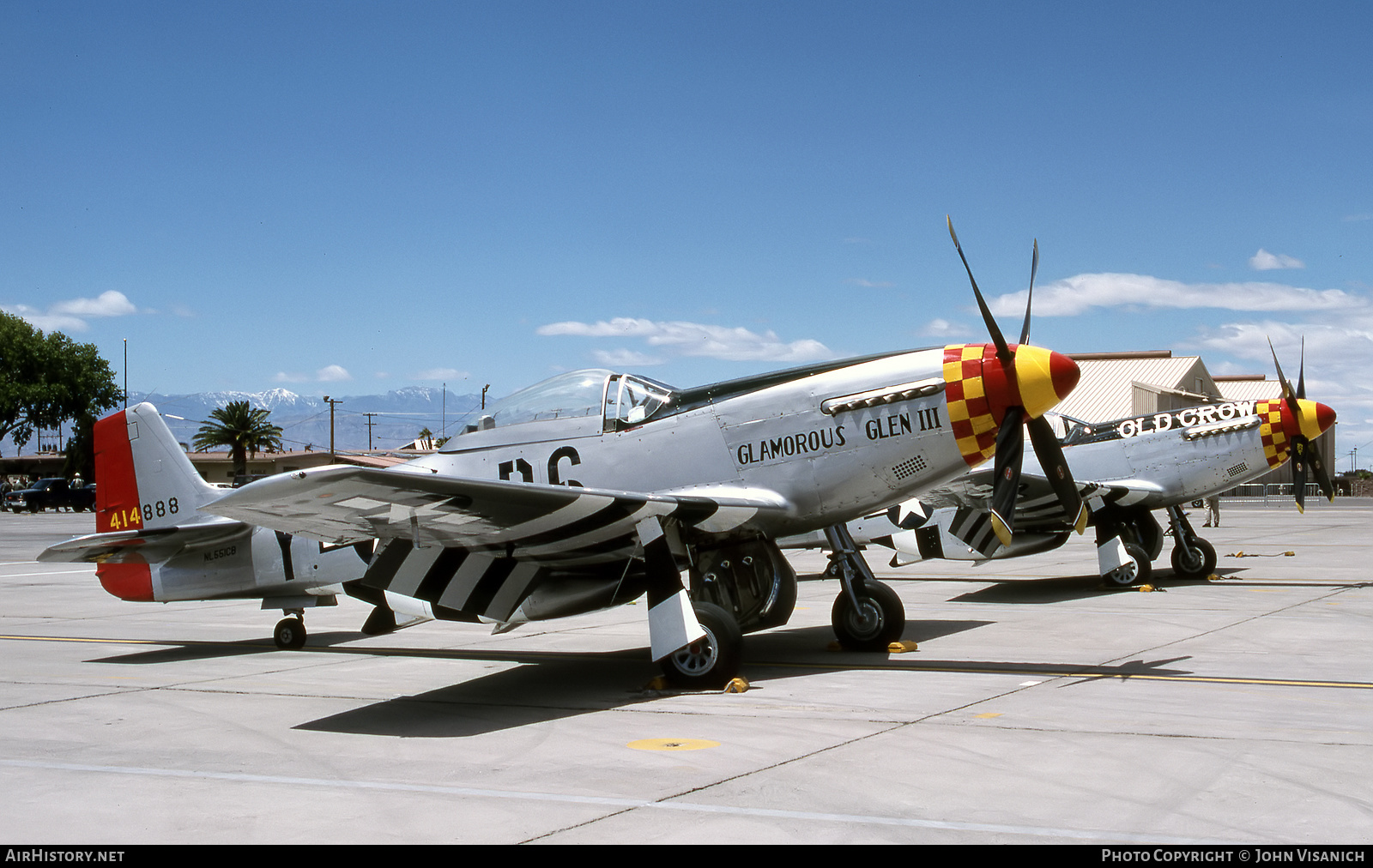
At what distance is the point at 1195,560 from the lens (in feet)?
58.3

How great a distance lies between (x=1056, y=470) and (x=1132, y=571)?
853 centimetres

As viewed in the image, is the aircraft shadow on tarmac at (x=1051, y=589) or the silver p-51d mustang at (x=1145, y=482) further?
the silver p-51d mustang at (x=1145, y=482)

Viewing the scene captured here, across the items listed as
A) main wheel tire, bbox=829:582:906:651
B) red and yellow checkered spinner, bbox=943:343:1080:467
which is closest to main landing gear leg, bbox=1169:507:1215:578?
main wheel tire, bbox=829:582:906:651

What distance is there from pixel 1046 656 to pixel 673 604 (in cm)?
387

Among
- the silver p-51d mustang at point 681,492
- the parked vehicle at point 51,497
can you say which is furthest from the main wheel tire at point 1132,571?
the parked vehicle at point 51,497

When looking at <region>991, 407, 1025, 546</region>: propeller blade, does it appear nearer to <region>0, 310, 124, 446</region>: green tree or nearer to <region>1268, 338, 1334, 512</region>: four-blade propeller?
<region>1268, 338, 1334, 512</region>: four-blade propeller

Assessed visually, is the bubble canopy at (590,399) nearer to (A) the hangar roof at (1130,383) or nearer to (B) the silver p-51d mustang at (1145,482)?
(B) the silver p-51d mustang at (1145,482)

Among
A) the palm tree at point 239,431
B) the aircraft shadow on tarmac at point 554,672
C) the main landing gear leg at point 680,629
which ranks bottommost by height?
the aircraft shadow on tarmac at point 554,672

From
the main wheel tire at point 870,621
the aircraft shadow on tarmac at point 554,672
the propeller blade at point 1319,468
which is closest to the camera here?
the aircraft shadow on tarmac at point 554,672

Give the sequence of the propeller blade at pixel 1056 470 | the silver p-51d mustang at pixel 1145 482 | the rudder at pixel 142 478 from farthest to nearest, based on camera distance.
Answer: the silver p-51d mustang at pixel 1145 482
the rudder at pixel 142 478
the propeller blade at pixel 1056 470

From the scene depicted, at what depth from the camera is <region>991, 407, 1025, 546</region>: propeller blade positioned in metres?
8.18

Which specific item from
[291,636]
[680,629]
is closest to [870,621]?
[680,629]

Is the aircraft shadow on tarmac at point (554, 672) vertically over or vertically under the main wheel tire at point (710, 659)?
under

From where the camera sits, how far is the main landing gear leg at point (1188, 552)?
17625 mm
